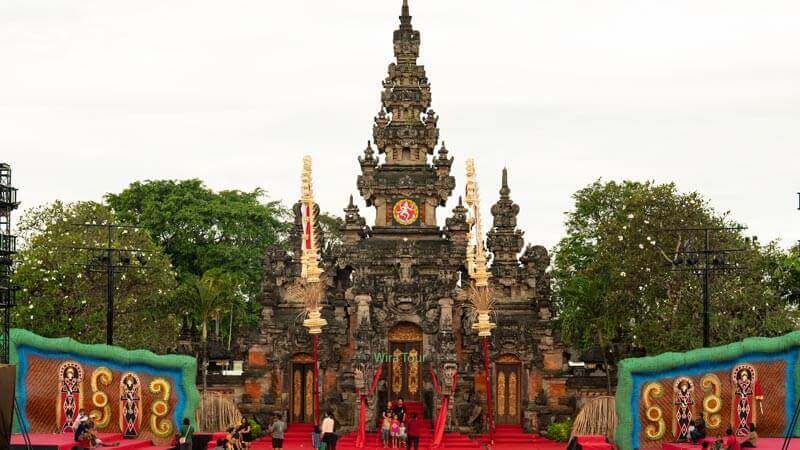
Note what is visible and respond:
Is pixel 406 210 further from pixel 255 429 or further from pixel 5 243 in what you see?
pixel 5 243

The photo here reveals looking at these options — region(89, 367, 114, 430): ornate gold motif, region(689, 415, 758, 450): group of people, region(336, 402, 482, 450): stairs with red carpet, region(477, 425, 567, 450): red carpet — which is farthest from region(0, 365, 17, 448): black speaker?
region(477, 425, 567, 450): red carpet

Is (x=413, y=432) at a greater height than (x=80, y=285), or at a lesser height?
lesser

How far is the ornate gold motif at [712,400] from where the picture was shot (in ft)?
174

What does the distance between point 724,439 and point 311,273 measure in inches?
645

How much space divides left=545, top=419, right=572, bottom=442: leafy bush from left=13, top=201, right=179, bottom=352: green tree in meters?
17.7

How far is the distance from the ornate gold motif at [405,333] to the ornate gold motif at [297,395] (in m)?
4.21

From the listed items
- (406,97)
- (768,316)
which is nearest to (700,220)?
(768,316)

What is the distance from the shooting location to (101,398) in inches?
2138

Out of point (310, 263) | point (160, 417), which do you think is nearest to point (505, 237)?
Answer: point (310, 263)

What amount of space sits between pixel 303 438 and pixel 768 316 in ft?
61.9

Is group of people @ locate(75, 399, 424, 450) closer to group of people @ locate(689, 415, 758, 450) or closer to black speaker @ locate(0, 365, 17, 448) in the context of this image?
black speaker @ locate(0, 365, 17, 448)

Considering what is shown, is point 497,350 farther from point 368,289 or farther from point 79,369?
point 79,369

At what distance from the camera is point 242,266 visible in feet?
321

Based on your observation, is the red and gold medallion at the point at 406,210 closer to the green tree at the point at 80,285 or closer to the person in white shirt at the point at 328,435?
the green tree at the point at 80,285
